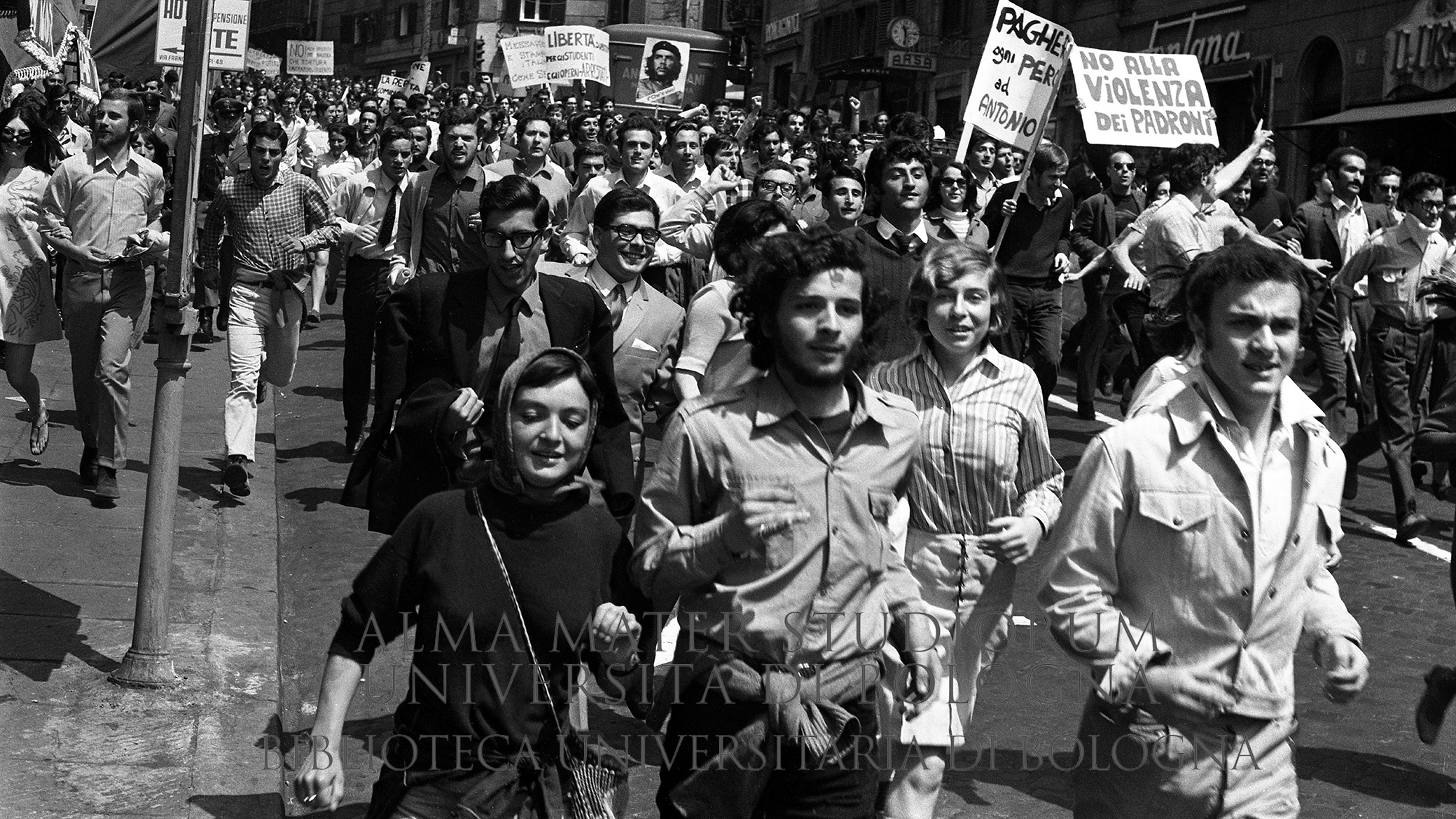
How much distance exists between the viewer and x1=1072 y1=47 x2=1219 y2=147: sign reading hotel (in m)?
18.3

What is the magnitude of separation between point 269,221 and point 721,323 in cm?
492

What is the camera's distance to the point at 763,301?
3881 mm

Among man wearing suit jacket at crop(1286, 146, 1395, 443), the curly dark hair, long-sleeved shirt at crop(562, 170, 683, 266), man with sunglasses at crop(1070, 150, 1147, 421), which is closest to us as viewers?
the curly dark hair

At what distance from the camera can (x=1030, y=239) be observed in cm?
1179

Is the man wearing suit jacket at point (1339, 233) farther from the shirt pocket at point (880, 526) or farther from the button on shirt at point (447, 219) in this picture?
the shirt pocket at point (880, 526)

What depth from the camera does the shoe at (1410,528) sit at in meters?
9.95

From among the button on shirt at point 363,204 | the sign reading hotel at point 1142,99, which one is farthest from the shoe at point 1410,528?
the sign reading hotel at point 1142,99

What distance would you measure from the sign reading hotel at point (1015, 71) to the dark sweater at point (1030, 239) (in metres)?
0.42

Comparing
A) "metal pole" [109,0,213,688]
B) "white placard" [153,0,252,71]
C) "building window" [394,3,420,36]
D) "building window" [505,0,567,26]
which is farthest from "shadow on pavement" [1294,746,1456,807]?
"building window" [394,3,420,36]

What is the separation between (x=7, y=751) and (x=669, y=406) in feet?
8.77

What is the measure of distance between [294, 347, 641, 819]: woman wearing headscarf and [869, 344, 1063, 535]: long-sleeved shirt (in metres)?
1.30

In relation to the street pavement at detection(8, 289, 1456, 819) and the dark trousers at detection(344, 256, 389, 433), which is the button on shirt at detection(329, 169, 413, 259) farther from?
the street pavement at detection(8, 289, 1456, 819)

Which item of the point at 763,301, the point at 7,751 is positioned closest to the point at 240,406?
the point at 7,751

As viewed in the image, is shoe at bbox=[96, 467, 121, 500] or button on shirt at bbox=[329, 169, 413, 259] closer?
shoe at bbox=[96, 467, 121, 500]
